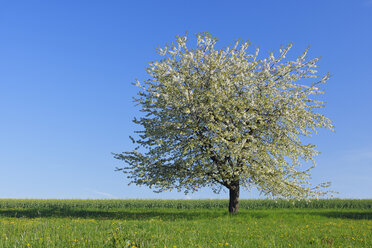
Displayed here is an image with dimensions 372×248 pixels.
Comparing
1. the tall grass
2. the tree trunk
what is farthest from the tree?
the tall grass

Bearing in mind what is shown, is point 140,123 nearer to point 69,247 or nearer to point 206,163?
point 206,163

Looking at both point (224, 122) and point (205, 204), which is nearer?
point (224, 122)

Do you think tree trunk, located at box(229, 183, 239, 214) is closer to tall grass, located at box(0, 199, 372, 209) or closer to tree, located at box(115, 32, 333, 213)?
tree, located at box(115, 32, 333, 213)

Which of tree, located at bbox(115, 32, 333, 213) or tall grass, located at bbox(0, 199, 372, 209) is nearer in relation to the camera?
tree, located at bbox(115, 32, 333, 213)

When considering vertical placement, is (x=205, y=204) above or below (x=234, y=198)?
below

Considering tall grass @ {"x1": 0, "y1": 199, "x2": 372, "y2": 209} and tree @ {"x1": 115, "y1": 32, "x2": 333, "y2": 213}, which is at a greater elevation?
tree @ {"x1": 115, "y1": 32, "x2": 333, "y2": 213}

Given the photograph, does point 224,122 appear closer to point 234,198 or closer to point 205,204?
point 234,198

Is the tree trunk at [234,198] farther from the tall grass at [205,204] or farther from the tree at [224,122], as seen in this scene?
the tall grass at [205,204]

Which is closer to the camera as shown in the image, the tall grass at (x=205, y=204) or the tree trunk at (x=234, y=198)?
the tree trunk at (x=234, y=198)

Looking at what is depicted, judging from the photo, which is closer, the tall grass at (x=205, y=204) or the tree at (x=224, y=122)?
the tree at (x=224, y=122)

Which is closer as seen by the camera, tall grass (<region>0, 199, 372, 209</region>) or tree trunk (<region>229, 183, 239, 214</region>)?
tree trunk (<region>229, 183, 239, 214</region>)

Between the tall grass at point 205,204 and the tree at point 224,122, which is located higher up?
the tree at point 224,122

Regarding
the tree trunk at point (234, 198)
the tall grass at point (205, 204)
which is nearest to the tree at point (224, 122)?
the tree trunk at point (234, 198)

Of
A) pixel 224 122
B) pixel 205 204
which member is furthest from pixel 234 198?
pixel 205 204
